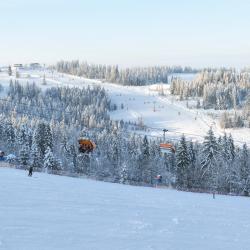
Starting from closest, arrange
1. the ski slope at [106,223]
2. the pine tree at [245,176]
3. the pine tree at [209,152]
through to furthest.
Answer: the ski slope at [106,223] < the pine tree at [209,152] < the pine tree at [245,176]

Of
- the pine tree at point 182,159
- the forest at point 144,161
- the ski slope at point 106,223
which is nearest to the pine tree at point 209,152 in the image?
the forest at point 144,161

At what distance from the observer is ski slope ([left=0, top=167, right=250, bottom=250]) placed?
48.8 feet

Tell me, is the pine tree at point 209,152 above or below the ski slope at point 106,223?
below

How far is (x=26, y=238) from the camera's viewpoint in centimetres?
1438

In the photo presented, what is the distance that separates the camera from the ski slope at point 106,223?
14.9m

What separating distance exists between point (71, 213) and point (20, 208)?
85.0 inches

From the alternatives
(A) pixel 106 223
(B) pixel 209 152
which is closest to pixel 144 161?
(B) pixel 209 152

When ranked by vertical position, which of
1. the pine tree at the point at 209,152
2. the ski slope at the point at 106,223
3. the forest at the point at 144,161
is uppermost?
the ski slope at the point at 106,223

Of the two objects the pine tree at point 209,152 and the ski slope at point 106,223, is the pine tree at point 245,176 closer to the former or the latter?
the pine tree at point 209,152

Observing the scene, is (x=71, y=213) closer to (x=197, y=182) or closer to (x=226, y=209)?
(x=226, y=209)

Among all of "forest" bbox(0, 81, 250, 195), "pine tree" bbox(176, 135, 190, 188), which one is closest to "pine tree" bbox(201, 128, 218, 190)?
"forest" bbox(0, 81, 250, 195)

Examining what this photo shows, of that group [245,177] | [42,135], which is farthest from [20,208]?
[42,135]

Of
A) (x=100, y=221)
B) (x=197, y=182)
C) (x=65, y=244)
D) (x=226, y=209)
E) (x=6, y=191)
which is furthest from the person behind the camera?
(x=197, y=182)

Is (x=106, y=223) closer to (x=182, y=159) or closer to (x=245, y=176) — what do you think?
(x=182, y=159)
